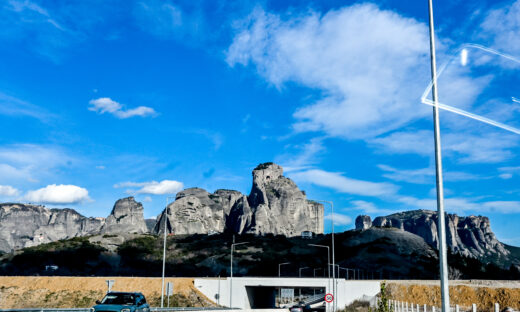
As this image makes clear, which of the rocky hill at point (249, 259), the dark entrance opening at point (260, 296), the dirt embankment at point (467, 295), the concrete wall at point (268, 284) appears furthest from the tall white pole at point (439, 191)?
the rocky hill at point (249, 259)

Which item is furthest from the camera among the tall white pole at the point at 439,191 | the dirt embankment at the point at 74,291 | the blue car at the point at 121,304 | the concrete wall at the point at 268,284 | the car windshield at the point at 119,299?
the dirt embankment at the point at 74,291

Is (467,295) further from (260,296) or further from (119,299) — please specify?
(260,296)

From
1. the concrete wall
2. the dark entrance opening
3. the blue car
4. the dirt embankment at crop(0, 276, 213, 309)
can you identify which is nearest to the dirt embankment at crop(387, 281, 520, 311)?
Result: the concrete wall

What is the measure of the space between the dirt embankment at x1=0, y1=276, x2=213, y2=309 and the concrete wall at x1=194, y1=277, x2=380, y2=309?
81.9 inches

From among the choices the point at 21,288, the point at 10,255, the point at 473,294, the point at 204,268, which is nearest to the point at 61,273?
the point at 10,255

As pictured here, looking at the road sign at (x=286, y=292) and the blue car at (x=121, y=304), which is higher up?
the blue car at (x=121, y=304)

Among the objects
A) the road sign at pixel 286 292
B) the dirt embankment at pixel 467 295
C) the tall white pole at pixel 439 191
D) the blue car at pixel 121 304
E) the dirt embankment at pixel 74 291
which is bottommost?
the road sign at pixel 286 292

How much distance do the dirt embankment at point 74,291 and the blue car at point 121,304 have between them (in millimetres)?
45374

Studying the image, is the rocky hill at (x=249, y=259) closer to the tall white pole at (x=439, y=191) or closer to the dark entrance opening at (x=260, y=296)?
the dark entrance opening at (x=260, y=296)

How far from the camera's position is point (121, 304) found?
2491cm

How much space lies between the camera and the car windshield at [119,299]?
25.3 meters

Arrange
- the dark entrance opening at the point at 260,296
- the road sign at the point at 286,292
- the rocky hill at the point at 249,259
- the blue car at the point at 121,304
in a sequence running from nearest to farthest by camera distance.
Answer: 1. the blue car at the point at 121,304
2. the dark entrance opening at the point at 260,296
3. the road sign at the point at 286,292
4. the rocky hill at the point at 249,259

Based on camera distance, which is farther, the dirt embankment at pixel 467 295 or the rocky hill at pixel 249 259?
the rocky hill at pixel 249 259

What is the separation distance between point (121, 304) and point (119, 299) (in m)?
0.69
